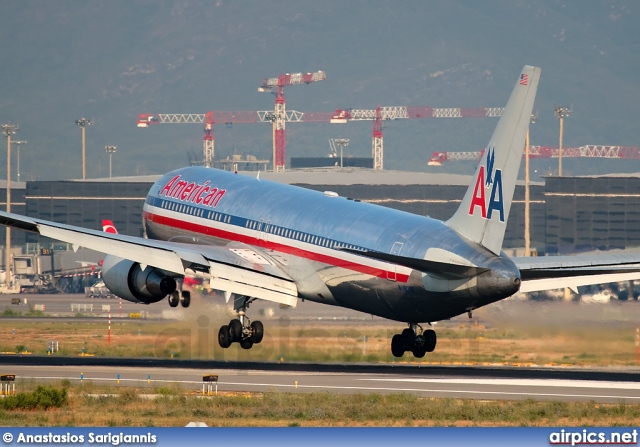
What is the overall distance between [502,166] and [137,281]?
1799 cm

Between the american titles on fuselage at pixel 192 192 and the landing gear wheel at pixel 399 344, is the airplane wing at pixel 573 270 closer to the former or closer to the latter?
the landing gear wheel at pixel 399 344

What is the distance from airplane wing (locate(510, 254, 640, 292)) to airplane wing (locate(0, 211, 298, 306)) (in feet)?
33.0

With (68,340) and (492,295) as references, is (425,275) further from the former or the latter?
(68,340)

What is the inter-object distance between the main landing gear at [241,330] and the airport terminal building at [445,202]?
308 ft

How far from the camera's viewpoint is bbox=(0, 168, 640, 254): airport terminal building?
483 ft

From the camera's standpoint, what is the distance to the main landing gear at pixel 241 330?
57312mm

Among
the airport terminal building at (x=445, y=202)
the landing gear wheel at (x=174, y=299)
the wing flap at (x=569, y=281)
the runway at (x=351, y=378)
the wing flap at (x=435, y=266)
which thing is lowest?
the runway at (x=351, y=378)

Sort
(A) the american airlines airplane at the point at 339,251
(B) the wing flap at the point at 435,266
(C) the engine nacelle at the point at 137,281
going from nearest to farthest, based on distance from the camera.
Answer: (B) the wing flap at the point at 435,266 < (A) the american airlines airplane at the point at 339,251 < (C) the engine nacelle at the point at 137,281

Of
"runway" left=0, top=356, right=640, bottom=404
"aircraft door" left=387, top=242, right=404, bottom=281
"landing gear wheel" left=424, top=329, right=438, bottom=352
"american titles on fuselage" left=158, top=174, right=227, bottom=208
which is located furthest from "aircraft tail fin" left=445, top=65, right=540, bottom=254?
"american titles on fuselage" left=158, top=174, right=227, bottom=208

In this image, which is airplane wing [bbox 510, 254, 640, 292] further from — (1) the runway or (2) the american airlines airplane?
(1) the runway

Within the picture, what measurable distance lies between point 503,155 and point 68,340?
34844 mm

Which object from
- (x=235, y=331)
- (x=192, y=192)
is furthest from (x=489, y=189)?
(x=192, y=192)

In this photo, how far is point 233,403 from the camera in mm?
45625

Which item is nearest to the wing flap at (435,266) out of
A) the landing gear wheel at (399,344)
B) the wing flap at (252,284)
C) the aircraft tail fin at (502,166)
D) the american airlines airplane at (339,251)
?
the american airlines airplane at (339,251)
